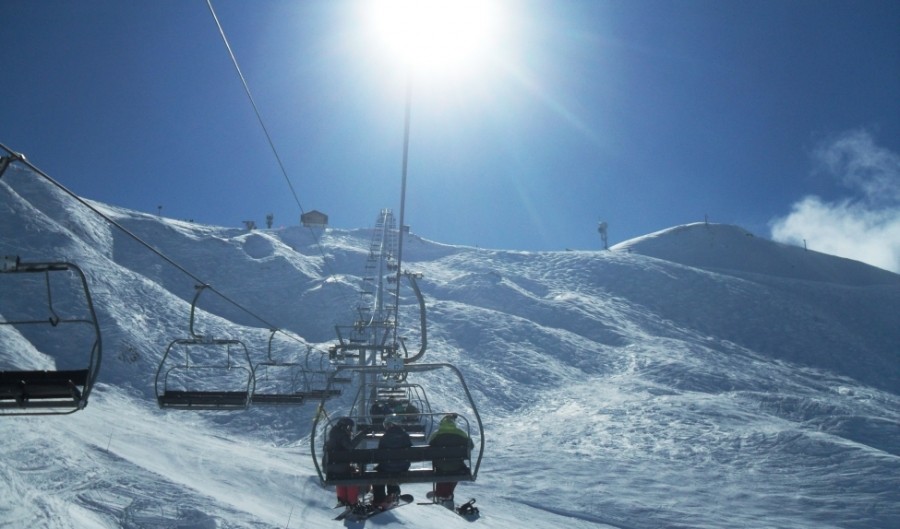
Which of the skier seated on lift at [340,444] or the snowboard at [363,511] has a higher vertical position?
the skier seated on lift at [340,444]

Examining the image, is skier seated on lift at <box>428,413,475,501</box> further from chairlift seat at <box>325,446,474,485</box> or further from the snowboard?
the snowboard

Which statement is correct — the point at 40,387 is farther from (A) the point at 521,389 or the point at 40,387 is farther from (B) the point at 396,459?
(A) the point at 521,389

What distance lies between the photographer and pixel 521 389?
37.4 m

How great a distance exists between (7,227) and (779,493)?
2015 inches

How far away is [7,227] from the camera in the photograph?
45219 mm

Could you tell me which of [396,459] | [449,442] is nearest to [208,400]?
[396,459]

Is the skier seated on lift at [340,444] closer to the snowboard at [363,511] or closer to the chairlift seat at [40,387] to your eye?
the snowboard at [363,511]

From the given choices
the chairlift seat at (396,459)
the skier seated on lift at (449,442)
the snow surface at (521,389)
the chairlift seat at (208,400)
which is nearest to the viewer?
the chairlift seat at (396,459)

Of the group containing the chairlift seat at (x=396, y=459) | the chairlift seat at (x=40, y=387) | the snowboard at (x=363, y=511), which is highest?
the chairlift seat at (x=40, y=387)

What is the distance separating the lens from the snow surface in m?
20.5

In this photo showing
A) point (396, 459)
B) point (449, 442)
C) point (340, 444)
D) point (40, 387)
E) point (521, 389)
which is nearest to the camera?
point (40, 387)

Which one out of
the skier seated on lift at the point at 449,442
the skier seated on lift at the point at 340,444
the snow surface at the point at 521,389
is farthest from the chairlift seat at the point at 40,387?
the snow surface at the point at 521,389

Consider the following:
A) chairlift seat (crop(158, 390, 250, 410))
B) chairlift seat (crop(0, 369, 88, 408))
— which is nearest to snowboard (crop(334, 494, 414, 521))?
chairlift seat (crop(158, 390, 250, 410))

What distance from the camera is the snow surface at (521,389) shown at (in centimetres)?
2050
